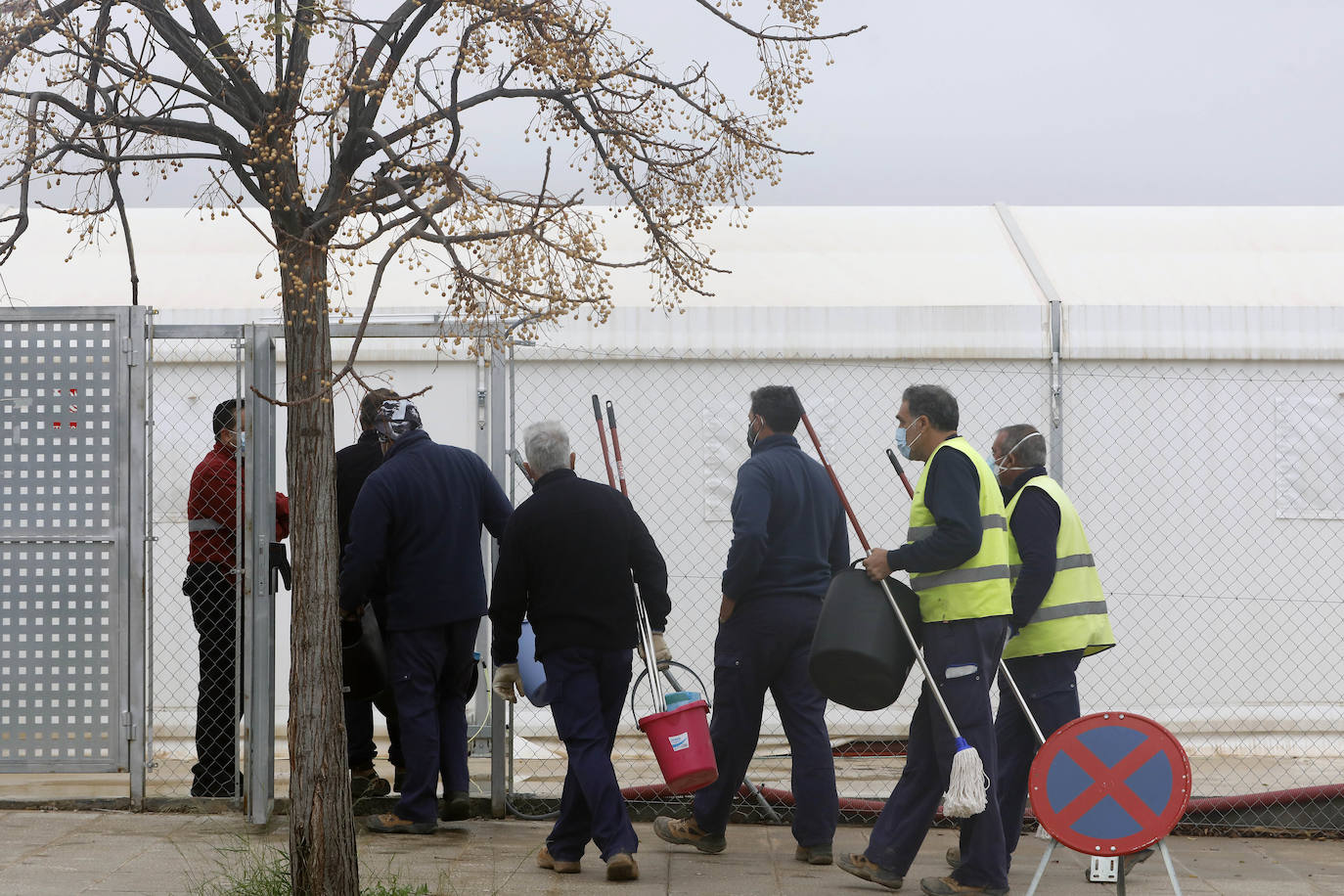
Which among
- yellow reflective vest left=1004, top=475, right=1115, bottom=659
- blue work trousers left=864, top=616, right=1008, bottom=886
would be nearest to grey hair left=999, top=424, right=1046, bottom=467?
yellow reflective vest left=1004, top=475, right=1115, bottom=659

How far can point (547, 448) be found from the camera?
17.6ft

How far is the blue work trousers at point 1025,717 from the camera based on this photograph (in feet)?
17.3

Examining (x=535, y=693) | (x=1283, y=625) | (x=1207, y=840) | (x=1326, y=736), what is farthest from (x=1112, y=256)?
(x=535, y=693)

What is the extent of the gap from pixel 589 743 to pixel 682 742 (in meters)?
0.35

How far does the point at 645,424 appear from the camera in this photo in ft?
26.6

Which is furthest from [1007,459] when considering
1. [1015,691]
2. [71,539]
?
[71,539]

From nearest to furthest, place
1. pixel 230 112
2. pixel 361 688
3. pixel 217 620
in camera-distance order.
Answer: pixel 230 112, pixel 361 688, pixel 217 620

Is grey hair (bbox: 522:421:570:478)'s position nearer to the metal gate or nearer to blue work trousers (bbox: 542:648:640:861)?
blue work trousers (bbox: 542:648:640:861)

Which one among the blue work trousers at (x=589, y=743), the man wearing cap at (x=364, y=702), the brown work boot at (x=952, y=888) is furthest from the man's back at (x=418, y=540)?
the brown work boot at (x=952, y=888)

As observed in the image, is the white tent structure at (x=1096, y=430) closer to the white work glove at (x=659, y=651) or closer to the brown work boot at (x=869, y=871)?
the white work glove at (x=659, y=651)

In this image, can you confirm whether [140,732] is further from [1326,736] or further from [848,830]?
[1326,736]

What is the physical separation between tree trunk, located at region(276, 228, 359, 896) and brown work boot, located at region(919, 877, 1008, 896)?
1.98m

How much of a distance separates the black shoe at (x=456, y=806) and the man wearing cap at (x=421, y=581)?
0.04 ft

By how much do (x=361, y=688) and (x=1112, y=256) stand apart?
5479 mm
